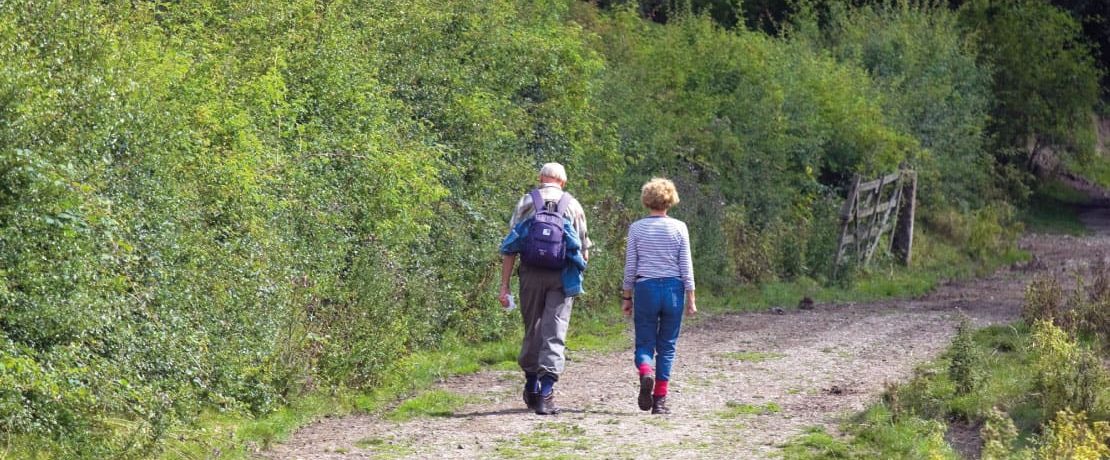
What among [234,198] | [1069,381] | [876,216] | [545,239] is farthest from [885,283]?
[234,198]

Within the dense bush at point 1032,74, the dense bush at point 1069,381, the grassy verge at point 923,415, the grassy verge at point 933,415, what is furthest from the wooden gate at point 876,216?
the dense bush at point 1069,381

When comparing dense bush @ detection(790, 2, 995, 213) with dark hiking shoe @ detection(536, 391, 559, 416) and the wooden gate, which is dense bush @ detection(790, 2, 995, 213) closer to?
the wooden gate

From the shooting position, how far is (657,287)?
1012cm

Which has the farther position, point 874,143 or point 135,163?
point 874,143

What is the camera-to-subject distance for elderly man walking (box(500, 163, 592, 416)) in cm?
1012

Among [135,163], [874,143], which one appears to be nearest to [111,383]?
[135,163]

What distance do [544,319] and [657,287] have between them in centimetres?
87

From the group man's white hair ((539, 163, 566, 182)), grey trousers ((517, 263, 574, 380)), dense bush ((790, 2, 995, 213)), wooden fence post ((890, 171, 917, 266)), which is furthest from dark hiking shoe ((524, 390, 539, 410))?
dense bush ((790, 2, 995, 213))

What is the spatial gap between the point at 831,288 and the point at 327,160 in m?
12.3

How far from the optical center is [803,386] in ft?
38.8

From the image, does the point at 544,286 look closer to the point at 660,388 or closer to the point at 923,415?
the point at 660,388

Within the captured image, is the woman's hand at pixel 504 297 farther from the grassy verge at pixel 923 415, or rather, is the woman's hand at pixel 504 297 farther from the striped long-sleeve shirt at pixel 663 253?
the grassy verge at pixel 923 415

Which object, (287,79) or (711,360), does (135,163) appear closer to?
(287,79)

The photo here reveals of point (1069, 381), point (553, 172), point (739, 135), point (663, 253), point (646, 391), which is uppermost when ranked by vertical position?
point (739, 135)
